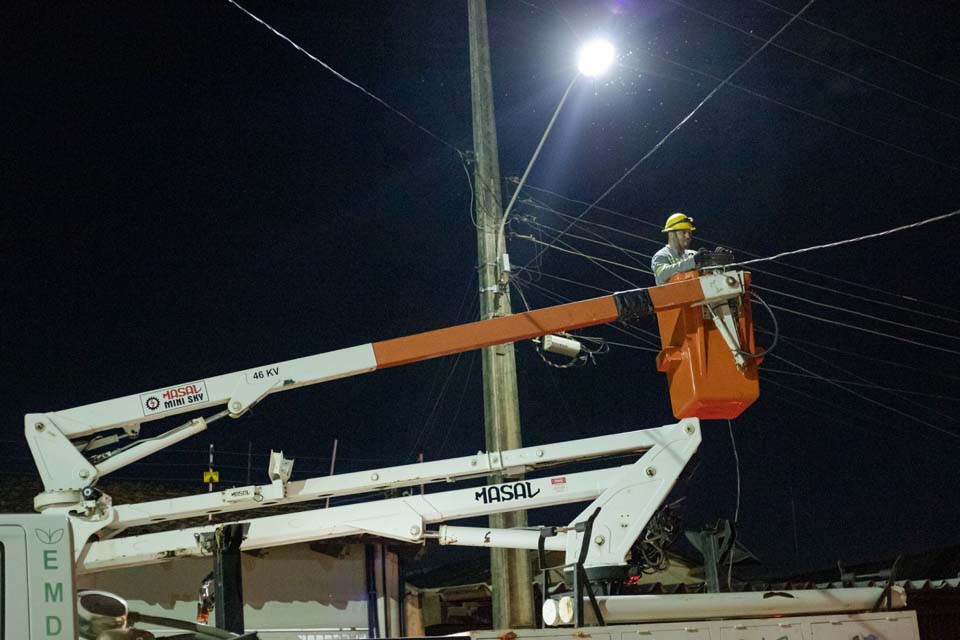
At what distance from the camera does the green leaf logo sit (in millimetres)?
→ 4379

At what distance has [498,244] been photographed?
540 inches

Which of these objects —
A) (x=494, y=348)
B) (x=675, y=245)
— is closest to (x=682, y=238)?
(x=675, y=245)

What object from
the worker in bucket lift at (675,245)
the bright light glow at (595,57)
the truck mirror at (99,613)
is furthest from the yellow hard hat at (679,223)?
the truck mirror at (99,613)

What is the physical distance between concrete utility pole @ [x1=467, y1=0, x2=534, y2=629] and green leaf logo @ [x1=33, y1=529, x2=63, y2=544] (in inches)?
261

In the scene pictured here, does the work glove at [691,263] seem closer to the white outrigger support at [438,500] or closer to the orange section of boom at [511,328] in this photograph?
the orange section of boom at [511,328]

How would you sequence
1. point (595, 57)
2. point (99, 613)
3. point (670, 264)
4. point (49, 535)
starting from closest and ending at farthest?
point (49, 535)
point (99, 613)
point (670, 264)
point (595, 57)

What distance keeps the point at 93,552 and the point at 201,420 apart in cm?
203

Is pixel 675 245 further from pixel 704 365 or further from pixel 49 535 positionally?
pixel 49 535

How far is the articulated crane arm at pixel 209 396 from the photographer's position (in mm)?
9289

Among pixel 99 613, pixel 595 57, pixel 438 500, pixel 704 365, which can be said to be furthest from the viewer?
pixel 595 57

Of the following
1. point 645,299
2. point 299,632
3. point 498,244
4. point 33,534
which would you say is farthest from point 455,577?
point 33,534

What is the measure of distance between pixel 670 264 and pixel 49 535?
6.81m

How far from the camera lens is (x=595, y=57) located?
39.1 feet

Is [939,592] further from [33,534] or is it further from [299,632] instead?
[33,534]
